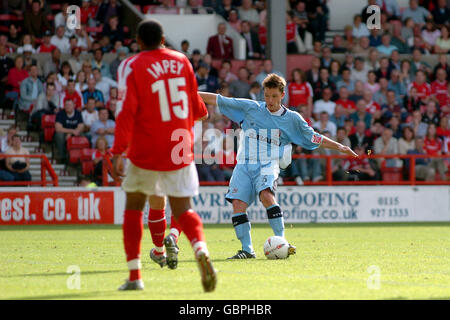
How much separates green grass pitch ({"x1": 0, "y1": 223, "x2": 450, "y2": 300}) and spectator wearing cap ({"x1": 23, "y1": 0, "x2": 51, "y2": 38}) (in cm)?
844

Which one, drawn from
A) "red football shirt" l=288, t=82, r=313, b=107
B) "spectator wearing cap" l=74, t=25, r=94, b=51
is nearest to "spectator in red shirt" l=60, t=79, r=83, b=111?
"spectator wearing cap" l=74, t=25, r=94, b=51

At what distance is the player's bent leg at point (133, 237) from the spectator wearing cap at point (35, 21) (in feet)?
52.4

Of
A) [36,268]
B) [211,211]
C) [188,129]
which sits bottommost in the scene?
[211,211]

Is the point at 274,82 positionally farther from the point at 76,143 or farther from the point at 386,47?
the point at 386,47

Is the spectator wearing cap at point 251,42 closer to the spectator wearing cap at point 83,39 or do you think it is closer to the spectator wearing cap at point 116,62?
the spectator wearing cap at point 116,62

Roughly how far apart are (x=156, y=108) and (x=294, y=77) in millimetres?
14493

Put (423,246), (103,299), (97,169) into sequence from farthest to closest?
(97,169) → (423,246) → (103,299)

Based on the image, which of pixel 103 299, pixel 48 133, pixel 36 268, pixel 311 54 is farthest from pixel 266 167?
pixel 311 54

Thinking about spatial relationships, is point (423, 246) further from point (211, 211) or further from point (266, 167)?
point (211, 211)

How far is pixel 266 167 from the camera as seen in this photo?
10.7m

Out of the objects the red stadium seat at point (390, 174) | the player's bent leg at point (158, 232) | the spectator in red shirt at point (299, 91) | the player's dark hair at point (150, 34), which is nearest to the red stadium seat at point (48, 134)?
the spectator in red shirt at point (299, 91)

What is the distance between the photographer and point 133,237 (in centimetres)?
726
